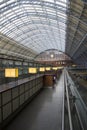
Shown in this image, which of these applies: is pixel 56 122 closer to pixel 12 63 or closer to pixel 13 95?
pixel 13 95

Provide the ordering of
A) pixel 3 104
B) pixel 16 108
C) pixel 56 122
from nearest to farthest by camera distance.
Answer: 1. pixel 3 104
2. pixel 56 122
3. pixel 16 108

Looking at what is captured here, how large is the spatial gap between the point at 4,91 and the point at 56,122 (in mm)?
5000

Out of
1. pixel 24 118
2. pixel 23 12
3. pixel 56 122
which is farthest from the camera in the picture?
pixel 23 12

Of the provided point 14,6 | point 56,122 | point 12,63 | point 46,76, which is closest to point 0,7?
point 14,6

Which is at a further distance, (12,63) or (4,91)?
(12,63)

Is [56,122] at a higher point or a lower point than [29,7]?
lower

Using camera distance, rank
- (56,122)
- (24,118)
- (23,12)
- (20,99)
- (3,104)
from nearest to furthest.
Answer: (3,104) → (56,122) → (24,118) → (20,99) → (23,12)

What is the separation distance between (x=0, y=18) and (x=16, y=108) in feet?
105

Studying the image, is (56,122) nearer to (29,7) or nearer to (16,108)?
(16,108)

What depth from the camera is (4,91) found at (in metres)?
13.1

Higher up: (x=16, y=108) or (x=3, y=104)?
(x=3, y=104)

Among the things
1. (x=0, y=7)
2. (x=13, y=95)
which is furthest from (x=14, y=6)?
(x=13, y=95)

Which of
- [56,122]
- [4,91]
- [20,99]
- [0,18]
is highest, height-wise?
[0,18]

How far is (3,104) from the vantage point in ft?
42.4
